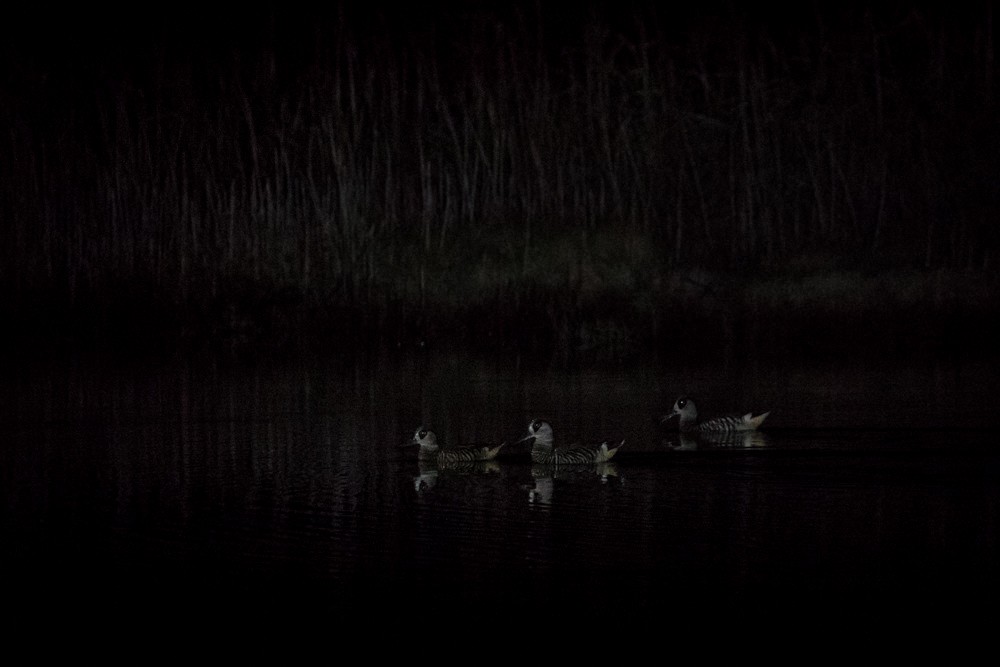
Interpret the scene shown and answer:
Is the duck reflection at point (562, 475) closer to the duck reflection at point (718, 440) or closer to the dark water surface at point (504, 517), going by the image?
the dark water surface at point (504, 517)

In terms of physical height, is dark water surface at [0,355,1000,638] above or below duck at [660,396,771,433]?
below

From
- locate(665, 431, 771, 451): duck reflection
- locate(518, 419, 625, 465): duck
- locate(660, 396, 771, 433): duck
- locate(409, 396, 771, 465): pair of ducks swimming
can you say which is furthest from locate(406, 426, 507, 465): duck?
locate(660, 396, 771, 433): duck

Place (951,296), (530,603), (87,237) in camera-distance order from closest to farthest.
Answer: (530,603) → (951,296) → (87,237)

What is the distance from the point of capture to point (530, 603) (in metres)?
9.00

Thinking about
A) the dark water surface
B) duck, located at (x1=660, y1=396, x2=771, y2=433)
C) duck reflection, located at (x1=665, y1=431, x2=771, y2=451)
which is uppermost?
duck, located at (x1=660, y1=396, x2=771, y2=433)

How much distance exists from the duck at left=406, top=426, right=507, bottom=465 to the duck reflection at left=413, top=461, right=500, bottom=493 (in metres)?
0.03

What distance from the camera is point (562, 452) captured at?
14297 millimetres

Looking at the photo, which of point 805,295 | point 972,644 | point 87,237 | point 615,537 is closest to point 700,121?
point 805,295

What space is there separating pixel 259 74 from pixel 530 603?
26.3 metres

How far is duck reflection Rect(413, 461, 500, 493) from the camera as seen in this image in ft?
44.2

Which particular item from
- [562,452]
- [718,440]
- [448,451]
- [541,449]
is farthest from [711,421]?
[448,451]

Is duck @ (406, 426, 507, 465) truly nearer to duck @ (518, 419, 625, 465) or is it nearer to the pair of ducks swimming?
the pair of ducks swimming

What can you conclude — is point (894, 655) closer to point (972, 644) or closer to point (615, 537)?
point (972, 644)

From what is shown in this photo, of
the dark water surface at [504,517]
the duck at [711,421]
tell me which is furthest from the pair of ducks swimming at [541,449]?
the dark water surface at [504,517]
